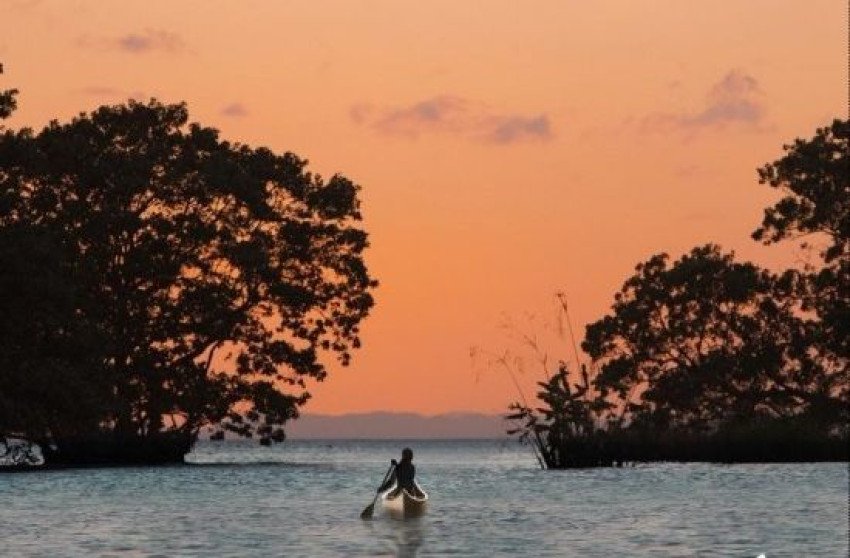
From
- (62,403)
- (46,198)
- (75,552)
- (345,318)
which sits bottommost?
(75,552)

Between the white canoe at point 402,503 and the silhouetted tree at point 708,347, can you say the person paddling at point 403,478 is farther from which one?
the silhouetted tree at point 708,347

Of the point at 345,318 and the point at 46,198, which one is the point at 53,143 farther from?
the point at 345,318

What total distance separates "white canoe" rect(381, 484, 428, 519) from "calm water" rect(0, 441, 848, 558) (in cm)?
42

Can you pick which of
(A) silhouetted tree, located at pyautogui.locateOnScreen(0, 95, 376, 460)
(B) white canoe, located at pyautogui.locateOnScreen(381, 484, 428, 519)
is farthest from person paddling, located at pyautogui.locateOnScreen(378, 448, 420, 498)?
(A) silhouetted tree, located at pyautogui.locateOnScreen(0, 95, 376, 460)

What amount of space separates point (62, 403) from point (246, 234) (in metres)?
19.1

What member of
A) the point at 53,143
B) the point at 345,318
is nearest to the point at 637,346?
the point at 345,318

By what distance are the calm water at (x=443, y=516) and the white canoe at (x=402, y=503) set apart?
42 centimetres

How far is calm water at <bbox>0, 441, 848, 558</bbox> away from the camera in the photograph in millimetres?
36938

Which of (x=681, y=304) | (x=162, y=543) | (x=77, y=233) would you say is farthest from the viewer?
(x=681, y=304)

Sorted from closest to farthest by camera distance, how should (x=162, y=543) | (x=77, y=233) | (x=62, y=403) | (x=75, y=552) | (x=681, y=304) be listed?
(x=75, y=552), (x=162, y=543), (x=62, y=403), (x=77, y=233), (x=681, y=304)

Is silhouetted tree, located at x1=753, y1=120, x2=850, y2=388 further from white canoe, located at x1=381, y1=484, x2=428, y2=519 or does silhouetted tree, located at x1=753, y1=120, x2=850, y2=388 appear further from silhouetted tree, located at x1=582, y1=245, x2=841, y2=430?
white canoe, located at x1=381, y1=484, x2=428, y2=519

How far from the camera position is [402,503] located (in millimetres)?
47375

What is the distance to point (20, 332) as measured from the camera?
66562 millimetres

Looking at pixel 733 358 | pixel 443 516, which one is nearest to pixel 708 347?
pixel 733 358
